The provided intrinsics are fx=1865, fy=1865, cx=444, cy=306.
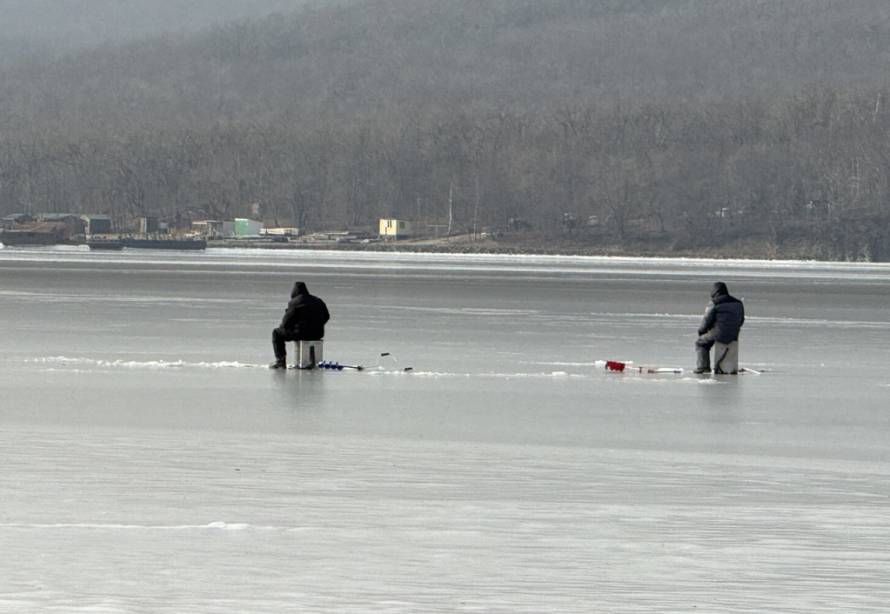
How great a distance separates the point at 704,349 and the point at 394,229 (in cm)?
15658

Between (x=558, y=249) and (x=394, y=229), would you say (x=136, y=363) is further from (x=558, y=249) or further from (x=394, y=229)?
(x=394, y=229)

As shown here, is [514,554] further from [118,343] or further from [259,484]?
[118,343]

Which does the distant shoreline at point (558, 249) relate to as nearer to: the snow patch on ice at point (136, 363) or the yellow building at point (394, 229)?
the yellow building at point (394, 229)

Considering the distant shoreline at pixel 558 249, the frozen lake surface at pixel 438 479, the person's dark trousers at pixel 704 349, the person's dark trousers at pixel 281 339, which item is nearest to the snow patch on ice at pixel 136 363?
the frozen lake surface at pixel 438 479

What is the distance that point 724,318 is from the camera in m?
26.2

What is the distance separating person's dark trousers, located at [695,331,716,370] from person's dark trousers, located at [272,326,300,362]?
5.78m

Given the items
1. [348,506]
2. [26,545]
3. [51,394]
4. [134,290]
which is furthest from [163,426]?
[134,290]

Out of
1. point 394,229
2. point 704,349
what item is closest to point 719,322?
point 704,349

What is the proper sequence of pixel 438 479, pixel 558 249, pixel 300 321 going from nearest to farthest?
1. pixel 438 479
2. pixel 300 321
3. pixel 558 249

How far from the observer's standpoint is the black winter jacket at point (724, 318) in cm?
2605

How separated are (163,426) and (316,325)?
760 cm

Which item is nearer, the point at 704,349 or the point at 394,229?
the point at 704,349

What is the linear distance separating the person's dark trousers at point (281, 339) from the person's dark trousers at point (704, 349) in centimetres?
578

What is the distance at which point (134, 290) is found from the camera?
62469 mm
